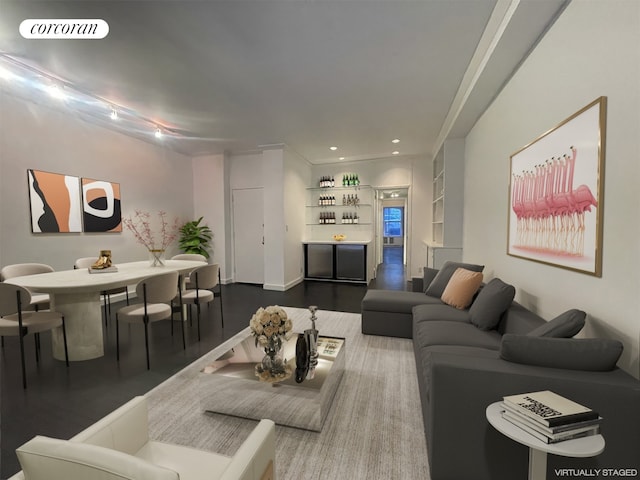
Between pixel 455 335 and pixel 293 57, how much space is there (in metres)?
2.93

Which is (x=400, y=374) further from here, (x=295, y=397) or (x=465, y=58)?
(x=465, y=58)

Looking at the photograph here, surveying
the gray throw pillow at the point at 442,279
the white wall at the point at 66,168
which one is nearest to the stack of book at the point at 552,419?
the gray throw pillow at the point at 442,279

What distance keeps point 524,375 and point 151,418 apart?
2.25m

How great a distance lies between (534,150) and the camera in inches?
90.0

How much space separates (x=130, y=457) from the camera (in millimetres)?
672

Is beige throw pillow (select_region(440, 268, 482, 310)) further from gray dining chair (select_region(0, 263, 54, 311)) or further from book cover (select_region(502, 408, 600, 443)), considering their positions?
gray dining chair (select_region(0, 263, 54, 311))

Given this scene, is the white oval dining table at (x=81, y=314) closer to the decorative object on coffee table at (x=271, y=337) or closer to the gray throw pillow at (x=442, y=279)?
the decorative object on coffee table at (x=271, y=337)

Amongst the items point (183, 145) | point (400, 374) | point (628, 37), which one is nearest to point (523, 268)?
point (400, 374)

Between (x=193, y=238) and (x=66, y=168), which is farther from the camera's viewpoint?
(x=193, y=238)

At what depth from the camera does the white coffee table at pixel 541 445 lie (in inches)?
35.9

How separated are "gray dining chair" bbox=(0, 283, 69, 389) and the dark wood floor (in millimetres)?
221

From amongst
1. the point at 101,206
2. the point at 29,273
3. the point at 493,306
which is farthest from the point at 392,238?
the point at 29,273

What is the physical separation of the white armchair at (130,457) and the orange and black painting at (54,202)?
162 inches

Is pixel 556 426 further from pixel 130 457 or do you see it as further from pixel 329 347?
pixel 329 347
